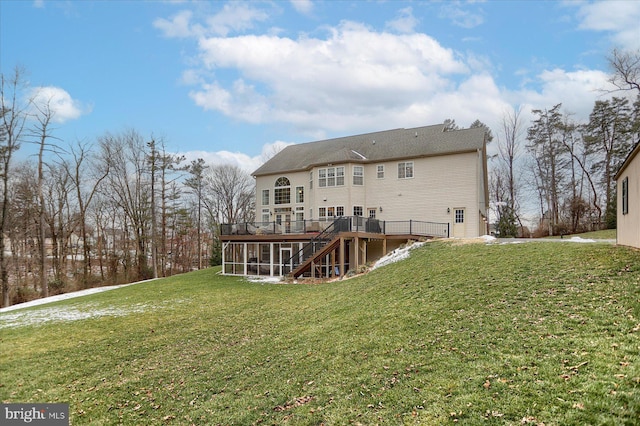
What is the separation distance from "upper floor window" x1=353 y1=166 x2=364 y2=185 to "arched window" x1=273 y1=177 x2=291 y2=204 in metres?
5.34

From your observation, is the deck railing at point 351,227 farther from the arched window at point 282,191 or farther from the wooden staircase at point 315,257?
the arched window at point 282,191

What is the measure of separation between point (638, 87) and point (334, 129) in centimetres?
2260

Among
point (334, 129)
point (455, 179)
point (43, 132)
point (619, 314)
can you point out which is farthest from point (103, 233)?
point (619, 314)

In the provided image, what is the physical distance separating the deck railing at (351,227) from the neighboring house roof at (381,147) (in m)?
4.20

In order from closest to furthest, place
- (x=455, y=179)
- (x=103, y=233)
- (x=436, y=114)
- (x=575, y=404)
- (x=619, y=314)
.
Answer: (x=575, y=404) → (x=619, y=314) → (x=455, y=179) → (x=103, y=233) → (x=436, y=114)

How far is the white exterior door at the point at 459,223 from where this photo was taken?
20.0 m

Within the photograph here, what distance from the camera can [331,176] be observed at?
2278 centimetres

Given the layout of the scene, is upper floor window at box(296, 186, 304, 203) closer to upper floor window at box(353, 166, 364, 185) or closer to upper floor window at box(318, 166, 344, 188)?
upper floor window at box(318, 166, 344, 188)

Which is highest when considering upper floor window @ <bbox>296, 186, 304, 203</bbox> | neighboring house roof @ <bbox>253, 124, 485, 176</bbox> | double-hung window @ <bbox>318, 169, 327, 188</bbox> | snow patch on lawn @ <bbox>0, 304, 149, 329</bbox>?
neighboring house roof @ <bbox>253, 124, 485, 176</bbox>

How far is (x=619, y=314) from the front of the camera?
5.20 metres

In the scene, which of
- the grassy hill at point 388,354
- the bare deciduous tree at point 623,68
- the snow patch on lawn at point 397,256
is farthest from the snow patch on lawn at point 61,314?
the bare deciduous tree at point 623,68

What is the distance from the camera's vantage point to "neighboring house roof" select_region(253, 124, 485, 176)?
67.8ft

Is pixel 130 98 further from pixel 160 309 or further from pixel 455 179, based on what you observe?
pixel 455 179

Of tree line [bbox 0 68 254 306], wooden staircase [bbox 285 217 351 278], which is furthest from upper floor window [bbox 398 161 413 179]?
tree line [bbox 0 68 254 306]
